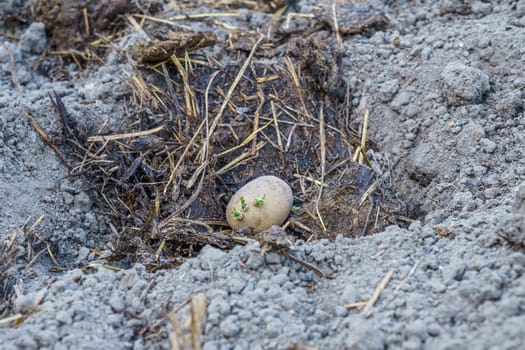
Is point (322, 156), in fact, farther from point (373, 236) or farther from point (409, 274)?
point (409, 274)

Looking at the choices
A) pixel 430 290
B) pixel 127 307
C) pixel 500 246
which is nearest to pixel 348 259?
pixel 430 290

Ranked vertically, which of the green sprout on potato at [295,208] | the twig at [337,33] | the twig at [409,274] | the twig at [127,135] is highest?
the twig at [337,33]

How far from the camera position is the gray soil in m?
2.40

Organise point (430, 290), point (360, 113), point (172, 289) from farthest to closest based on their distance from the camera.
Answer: point (360, 113)
point (172, 289)
point (430, 290)

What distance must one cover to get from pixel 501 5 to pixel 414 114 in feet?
2.95

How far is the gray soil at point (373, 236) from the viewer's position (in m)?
2.40

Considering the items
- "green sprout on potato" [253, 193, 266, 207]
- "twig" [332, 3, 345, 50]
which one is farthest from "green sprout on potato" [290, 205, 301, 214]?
"twig" [332, 3, 345, 50]

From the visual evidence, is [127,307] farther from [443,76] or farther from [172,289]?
[443,76]

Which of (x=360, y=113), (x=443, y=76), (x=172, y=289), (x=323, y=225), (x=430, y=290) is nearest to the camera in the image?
(x=430, y=290)

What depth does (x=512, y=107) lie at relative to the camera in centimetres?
345

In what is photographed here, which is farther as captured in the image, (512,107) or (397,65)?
(397,65)

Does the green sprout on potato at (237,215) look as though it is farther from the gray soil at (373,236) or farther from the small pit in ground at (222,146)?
the gray soil at (373,236)

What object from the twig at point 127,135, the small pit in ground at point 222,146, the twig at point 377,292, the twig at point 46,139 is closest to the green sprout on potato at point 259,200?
the small pit in ground at point 222,146

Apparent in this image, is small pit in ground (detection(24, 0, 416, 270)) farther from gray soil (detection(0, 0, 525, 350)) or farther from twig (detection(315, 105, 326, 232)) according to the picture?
gray soil (detection(0, 0, 525, 350))
